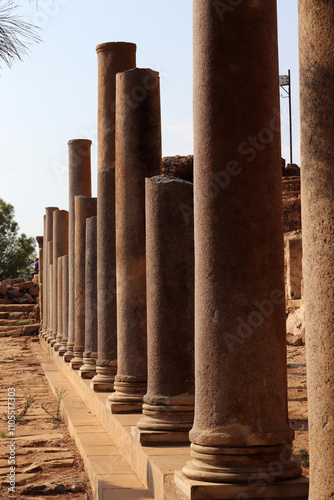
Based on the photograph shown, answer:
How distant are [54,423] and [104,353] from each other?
1.28 metres

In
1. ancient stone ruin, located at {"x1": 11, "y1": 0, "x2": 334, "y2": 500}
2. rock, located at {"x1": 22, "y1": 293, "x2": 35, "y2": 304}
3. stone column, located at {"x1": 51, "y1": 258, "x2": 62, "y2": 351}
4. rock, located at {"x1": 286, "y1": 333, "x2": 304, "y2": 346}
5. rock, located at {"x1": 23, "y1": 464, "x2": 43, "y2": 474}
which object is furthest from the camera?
rock, located at {"x1": 22, "y1": 293, "x2": 35, "y2": 304}

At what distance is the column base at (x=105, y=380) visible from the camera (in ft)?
36.5

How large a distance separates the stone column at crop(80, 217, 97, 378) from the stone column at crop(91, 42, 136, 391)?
71.2 inches

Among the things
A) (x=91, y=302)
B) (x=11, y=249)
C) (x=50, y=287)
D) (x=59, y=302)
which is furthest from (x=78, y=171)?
(x=11, y=249)

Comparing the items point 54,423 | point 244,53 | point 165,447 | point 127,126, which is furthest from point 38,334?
point 244,53

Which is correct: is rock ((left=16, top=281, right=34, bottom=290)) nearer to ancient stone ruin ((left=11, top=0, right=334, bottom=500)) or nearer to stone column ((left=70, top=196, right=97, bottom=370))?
stone column ((left=70, top=196, right=97, bottom=370))

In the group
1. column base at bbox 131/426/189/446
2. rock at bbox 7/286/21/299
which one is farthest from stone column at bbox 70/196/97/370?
rock at bbox 7/286/21/299

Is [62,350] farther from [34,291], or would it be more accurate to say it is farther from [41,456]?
[34,291]

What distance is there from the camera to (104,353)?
1139 centimetres

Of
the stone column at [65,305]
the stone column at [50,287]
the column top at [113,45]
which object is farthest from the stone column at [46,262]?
the column top at [113,45]

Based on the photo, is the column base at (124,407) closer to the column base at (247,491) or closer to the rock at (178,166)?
the column base at (247,491)

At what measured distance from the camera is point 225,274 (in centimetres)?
516

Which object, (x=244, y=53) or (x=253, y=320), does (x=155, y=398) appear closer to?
(x=253, y=320)

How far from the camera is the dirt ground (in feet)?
Result: 23.7
